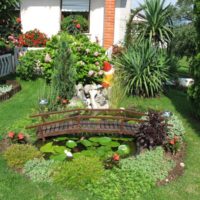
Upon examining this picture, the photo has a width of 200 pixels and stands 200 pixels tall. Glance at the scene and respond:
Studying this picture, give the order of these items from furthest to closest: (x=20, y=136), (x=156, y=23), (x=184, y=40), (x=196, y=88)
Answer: (x=184, y=40)
(x=156, y=23)
(x=196, y=88)
(x=20, y=136)

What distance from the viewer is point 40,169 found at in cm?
539

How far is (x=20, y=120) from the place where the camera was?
24.5ft

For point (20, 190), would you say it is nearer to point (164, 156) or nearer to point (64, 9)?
point (164, 156)

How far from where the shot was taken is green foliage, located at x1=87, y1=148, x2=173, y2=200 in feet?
16.1

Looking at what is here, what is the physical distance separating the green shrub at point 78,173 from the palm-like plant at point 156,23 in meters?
6.68

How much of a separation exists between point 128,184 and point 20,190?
166 cm

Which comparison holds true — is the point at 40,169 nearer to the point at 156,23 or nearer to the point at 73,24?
the point at 156,23

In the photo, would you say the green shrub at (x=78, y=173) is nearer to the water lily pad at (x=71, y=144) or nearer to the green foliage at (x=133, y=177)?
the green foliage at (x=133, y=177)

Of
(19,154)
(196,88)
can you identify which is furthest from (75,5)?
(19,154)

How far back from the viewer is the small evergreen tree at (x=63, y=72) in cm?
833

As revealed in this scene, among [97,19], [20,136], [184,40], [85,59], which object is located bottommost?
[20,136]

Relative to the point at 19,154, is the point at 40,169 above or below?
below

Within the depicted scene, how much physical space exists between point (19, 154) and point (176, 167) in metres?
2.77

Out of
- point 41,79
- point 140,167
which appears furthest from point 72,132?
point 41,79
